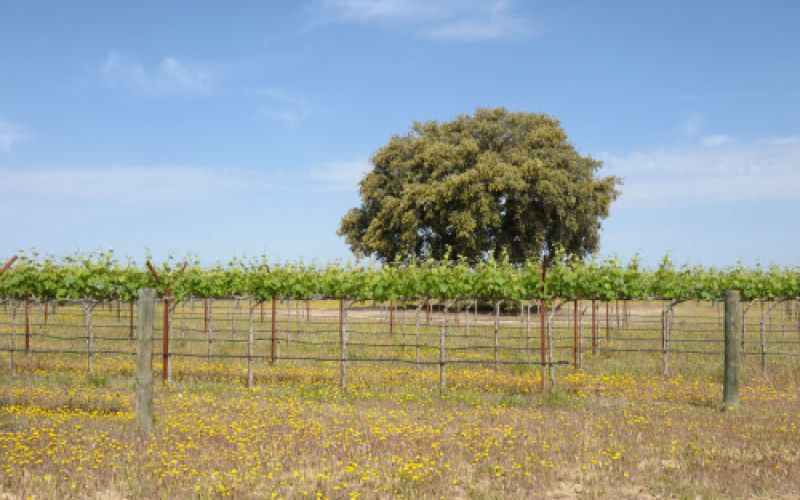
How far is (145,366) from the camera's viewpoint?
483 inches

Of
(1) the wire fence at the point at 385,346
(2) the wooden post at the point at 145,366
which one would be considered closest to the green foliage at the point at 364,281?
(1) the wire fence at the point at 385,346

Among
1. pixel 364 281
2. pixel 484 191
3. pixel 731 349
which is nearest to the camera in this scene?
pixel 731 349

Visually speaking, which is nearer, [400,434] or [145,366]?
[400,434]

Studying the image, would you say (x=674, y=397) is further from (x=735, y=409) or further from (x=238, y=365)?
(x=238, y=365)

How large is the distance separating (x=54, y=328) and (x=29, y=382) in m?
17.5

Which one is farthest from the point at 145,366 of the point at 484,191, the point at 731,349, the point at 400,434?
the point at 484,191

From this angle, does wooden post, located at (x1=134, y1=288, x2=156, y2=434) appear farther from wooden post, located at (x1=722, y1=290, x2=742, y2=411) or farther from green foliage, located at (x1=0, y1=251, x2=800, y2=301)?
wooden post, located at (x1=722, y1=290, x2=742, y2=411)

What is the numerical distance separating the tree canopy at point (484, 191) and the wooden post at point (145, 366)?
96.9ft

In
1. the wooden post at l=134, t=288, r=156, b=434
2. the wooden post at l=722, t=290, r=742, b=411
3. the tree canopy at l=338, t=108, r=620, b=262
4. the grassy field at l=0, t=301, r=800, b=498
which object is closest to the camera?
the grassy field at l=0, t=301, r=800, b=498

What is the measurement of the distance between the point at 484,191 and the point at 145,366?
31432 mm

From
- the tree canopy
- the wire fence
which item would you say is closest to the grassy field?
Answer: the wire fence

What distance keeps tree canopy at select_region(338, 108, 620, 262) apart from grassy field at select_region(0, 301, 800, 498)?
72.6ft

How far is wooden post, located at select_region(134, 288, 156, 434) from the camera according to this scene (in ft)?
39.5

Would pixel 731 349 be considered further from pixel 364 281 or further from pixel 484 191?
pixel 484 191
